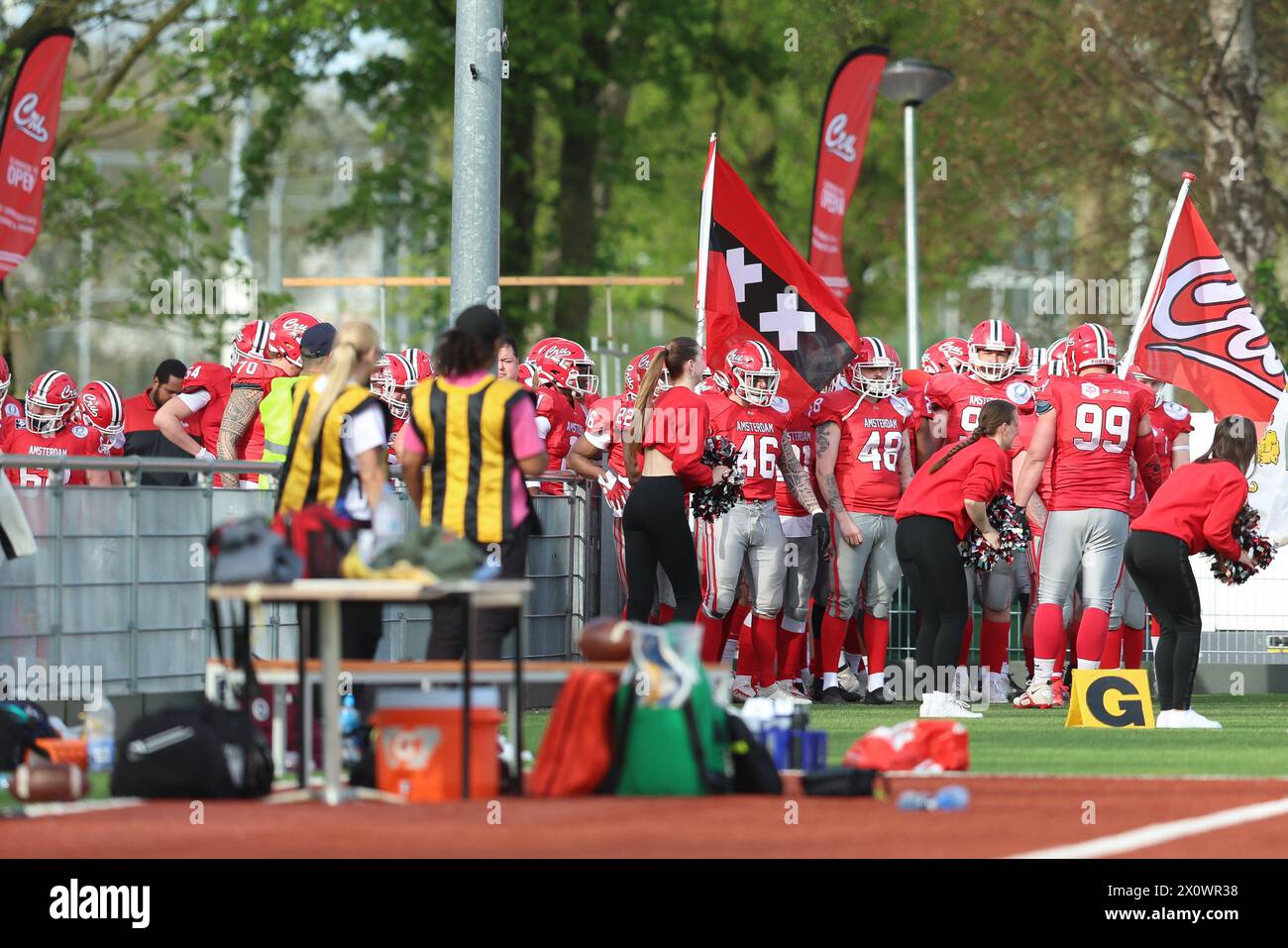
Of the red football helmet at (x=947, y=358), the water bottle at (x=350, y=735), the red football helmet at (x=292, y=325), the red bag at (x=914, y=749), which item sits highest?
the red football helmet at (x=292, y=325)

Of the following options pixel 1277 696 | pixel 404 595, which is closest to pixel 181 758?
pixel 404 595

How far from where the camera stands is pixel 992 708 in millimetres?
15672

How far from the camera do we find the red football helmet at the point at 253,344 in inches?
608

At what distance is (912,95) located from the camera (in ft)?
81.3

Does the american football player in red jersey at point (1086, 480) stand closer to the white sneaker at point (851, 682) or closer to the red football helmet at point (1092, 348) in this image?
the red football helmet at point (1092, 348)

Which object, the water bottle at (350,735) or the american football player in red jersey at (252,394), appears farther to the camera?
the american football player in red jersey at (252,394)

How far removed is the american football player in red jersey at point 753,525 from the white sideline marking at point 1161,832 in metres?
6.70

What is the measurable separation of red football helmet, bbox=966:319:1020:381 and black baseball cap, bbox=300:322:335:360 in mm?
5685

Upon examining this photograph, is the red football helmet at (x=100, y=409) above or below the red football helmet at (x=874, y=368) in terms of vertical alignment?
below

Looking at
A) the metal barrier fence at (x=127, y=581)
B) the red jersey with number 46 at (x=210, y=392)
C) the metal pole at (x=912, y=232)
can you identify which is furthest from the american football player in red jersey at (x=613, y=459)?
the metal pole at (x=912, y=232)

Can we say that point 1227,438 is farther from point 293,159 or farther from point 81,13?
point 293,159

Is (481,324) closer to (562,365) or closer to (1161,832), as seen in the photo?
(1161,832)

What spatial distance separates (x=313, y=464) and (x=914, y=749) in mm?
3007

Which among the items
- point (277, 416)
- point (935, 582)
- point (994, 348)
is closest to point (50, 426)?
point (277, 416)
